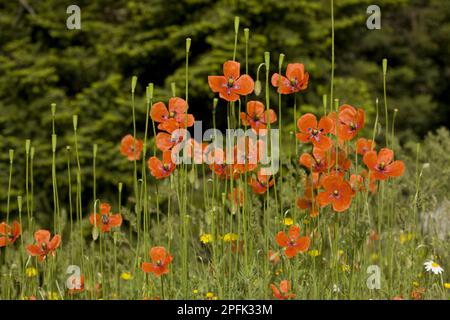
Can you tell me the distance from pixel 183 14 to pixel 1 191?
6.34ft

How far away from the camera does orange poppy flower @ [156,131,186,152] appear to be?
2490 mm

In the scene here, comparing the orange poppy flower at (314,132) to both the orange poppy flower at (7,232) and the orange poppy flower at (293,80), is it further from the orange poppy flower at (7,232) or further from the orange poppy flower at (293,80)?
the orange poppy flower at (7,232)

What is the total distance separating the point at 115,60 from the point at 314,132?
12.9 ft

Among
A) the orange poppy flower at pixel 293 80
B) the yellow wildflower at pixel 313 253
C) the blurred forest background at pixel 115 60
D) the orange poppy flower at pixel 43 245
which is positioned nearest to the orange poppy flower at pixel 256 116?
the orange poppy flower at pixel 293 80

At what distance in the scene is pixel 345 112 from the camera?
8.30 ft

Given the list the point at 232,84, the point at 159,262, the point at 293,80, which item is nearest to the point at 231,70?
the point at 232,84

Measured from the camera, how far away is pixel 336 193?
7.79 ft

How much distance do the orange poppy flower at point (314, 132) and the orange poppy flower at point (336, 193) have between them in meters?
0.12

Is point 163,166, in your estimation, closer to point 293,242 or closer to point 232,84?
point 232,84

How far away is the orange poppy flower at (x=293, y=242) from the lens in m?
2.38

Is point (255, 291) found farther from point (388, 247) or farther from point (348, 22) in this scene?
point (348, 22)

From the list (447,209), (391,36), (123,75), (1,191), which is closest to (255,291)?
(447,209)

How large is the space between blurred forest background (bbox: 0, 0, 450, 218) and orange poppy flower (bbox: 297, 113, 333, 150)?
3.29 metres

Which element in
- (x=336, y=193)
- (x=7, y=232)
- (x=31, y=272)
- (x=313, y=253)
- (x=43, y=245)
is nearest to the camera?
(x=336, y=193)
